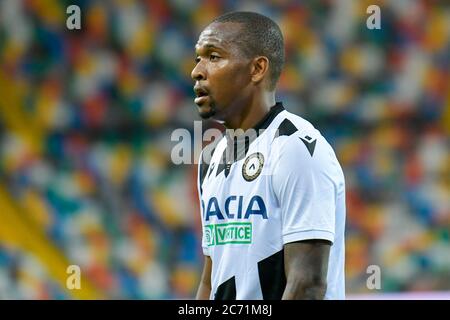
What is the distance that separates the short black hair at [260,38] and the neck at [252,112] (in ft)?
0.19

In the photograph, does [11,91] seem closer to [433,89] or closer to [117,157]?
[117,157]

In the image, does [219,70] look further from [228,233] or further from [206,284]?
[206,284]

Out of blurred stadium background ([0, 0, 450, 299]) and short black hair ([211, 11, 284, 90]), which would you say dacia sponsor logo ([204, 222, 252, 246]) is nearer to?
short black hair ([211, 11, 284, 90])

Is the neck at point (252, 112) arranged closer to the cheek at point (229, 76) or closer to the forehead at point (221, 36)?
the cheek at point (229, 76)

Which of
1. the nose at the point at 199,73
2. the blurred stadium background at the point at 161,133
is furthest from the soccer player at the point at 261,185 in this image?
the blurred stadium background at the point at 161,133

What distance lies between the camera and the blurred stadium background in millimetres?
6359

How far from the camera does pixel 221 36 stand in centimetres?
295

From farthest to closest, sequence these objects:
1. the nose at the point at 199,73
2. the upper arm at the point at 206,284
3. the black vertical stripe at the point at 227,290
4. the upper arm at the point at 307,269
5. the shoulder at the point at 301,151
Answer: the upper arm at the point at 206,284 → the nose at the point at 199,73 → the black vertical stripe at the point at 227,290 → the shoulder at the point at 301,151 → the upper arm at the point at 307,269

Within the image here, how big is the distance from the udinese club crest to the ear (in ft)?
0.98

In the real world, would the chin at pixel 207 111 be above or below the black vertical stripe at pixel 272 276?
above

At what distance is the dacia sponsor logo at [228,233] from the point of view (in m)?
2.76

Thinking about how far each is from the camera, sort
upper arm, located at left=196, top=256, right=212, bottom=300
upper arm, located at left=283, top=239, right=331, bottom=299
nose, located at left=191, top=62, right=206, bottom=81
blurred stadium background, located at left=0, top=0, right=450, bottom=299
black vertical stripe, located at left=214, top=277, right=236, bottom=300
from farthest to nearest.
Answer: blurred stadium background, located at left=0, top=0, right=450, bottom=299 < upper arm, located at left=196, top=256, right=212, bottom=300 < nose, located at left=191, top=62, right=206, bottom=81 < black vertical stripe, located at left=214, top=277, right=236, bottom=300 < upper arm, located at left=283, top=239, right=331, bottom=299

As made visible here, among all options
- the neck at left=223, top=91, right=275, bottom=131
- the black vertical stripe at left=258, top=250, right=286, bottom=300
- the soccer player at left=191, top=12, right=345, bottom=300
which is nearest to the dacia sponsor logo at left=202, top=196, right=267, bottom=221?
the soccer player at left=191, top=12, right=345, bottom=300
